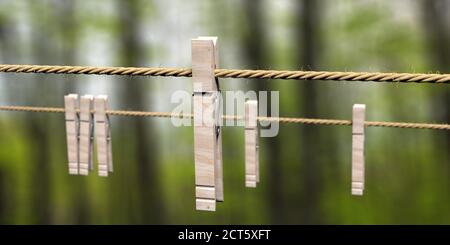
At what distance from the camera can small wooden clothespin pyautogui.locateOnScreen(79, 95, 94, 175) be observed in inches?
140

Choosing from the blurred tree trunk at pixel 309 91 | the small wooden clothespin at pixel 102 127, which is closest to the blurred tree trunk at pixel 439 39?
the blurred tree trunk at pixel 309 91

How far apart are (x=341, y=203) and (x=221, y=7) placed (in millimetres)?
2807

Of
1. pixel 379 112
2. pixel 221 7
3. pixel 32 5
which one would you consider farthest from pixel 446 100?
pixel 32 5

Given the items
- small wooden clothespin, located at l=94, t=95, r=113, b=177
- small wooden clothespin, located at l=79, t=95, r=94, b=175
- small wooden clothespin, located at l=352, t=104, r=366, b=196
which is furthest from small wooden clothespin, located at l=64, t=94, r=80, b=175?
small wooden clothespin, located at l=352, t=104, r=366, b=196

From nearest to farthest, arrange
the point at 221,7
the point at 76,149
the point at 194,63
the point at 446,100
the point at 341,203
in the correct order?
the point at 194,63, the point at 76,149, the point at 446,100, the point at 221,7, the point at 341,203

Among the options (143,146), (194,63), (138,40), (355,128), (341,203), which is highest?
(138,40)

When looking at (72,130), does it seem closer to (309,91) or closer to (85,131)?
(85,131)

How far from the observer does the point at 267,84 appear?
18.4ft

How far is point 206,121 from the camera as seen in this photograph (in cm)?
239

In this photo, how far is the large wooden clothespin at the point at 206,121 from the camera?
7.63 feet

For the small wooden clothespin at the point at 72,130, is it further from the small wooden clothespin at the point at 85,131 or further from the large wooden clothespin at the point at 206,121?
the large wooden clothespin at the point at 206,121

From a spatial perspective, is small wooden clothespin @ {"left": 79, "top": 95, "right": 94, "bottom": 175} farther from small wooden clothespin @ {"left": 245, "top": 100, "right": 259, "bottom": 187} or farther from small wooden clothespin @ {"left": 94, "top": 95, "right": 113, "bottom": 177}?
small wooden clothespin @ {"left": 245, "top": 100, "right": 259, "bottom": 187}

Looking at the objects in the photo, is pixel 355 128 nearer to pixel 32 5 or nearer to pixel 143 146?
pixel 143 146

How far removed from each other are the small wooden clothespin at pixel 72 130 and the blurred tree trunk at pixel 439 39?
3795mm
